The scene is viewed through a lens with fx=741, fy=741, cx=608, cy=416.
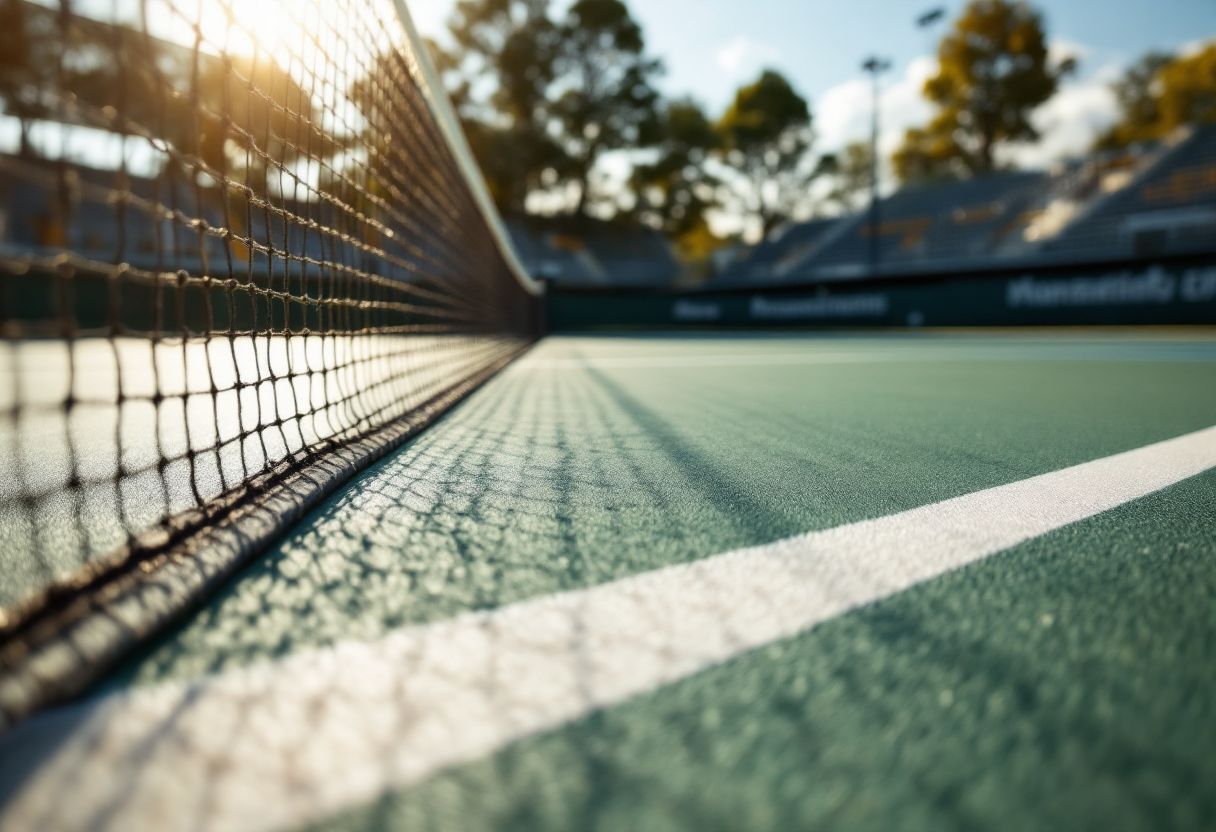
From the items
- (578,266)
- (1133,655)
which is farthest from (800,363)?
(578,266)

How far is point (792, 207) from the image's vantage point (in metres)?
39.0

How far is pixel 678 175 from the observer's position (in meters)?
34.0

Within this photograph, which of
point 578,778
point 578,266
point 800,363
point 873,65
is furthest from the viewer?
point 578,266

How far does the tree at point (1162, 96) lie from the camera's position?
102ft

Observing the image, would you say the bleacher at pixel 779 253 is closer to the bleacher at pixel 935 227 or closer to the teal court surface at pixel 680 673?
the bleacher at pixel 935 227

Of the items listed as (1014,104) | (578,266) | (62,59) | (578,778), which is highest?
(1014,104)

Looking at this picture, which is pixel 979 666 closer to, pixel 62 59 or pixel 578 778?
pixel 578 778

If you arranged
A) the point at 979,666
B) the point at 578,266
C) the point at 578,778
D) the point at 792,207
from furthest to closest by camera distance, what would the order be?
the point at 792,207 → the point at 578,266 → the point at 979,666 → the point at 578,778

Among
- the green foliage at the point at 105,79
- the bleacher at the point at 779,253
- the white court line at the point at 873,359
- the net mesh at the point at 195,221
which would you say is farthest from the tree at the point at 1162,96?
the green foliage at the point at 105,79

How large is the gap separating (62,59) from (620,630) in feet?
3.45

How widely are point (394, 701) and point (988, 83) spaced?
1583 inches

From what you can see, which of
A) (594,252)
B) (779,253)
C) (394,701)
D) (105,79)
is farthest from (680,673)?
(594,252)

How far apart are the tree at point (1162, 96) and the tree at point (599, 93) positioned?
2251 centimetres

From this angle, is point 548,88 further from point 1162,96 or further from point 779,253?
point 1162,96
